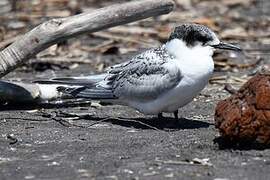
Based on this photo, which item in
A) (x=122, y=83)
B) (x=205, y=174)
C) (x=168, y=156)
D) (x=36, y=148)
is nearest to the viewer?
(x=205, y=174)

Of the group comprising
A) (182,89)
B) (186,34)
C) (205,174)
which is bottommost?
(205,174)

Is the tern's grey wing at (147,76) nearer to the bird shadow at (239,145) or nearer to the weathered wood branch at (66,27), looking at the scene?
the weathered wood branch at (66,27)

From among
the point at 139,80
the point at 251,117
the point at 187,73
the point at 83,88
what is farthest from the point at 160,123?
the point at 251,117

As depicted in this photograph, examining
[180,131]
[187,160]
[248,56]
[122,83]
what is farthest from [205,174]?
[248,56]

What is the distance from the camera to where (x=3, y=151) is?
5902 millimetres

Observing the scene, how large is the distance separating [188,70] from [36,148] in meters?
1.30

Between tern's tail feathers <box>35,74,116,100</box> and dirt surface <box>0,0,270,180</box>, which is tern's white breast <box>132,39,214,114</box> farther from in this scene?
tern's tail feathers <box>35,74,116,100</box>

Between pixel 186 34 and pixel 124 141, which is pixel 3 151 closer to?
pixel 124 141

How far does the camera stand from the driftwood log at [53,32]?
713 cm

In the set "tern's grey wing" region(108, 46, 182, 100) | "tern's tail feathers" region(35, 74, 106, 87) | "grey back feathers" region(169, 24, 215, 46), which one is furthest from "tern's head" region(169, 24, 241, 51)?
"tern's tail feathers" region(35, 74, 106, 87)

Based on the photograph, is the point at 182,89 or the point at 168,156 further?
the point at 182,89

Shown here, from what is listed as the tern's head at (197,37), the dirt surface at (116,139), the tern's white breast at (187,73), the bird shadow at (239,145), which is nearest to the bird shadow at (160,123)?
the dirt surface at (116,139)

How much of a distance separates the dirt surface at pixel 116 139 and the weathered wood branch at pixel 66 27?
492 mm

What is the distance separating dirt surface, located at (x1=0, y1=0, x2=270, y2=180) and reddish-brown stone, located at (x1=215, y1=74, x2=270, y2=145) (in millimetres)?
108
